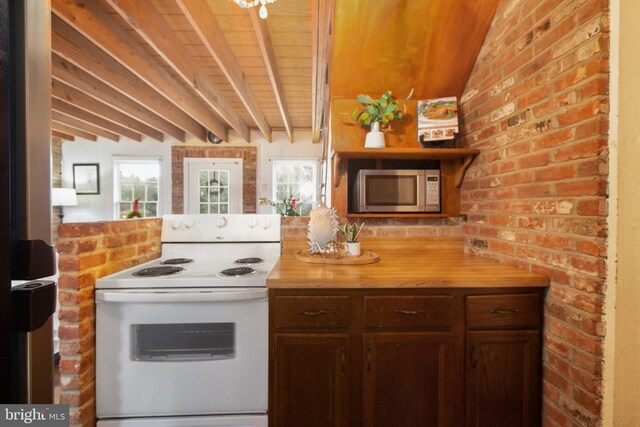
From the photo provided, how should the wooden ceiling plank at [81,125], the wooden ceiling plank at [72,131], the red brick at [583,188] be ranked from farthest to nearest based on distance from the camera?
the wooden ceiling plank at [72,131] < the wooden ceiling plank at [81,125] < the red brick at [583,188]

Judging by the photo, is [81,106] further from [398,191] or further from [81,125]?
[398,191]

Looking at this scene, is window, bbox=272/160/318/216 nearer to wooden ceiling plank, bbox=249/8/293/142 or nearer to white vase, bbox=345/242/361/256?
wooden ceiling plank, bbox=249/8/293/142

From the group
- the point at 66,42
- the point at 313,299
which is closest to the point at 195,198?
the point at 66,42

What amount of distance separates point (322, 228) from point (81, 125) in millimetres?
4528

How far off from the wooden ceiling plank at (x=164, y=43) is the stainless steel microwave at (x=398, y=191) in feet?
5.49

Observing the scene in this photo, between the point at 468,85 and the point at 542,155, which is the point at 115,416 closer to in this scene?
the point at 542,155

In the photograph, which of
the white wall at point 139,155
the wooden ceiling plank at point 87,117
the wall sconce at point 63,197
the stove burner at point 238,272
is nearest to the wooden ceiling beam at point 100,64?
the wooden ceiling plank at point 87,117

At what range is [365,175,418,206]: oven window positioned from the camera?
1855 mm

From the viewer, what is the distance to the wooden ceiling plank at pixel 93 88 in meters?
2.51

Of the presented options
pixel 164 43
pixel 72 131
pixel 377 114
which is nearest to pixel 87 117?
pixel 72 131

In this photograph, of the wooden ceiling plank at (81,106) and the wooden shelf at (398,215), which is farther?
the wooden ceiling plank at (81,106)

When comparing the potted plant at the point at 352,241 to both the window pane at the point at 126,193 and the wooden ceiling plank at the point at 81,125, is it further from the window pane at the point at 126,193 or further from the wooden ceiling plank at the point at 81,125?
the window pane at the point at 126,193

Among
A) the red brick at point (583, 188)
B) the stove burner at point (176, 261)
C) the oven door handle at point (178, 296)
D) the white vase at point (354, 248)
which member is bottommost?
the oven door handle at point (178, 296)

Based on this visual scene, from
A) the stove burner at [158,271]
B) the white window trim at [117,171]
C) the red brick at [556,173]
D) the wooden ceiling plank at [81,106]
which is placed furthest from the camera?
the white window trim at [117,171]
